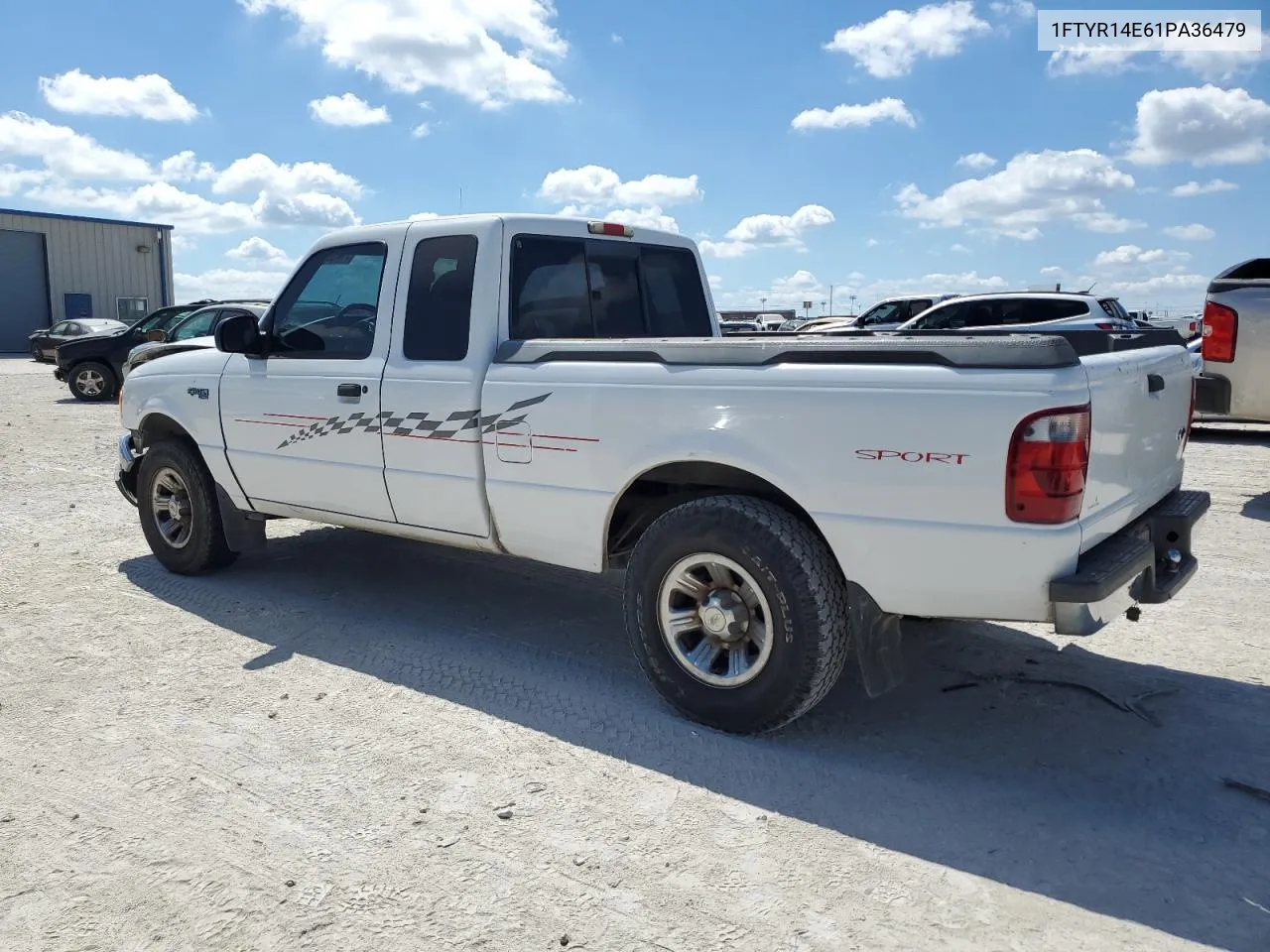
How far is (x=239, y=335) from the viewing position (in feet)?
17.5

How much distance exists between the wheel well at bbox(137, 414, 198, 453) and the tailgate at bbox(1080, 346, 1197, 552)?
493 cm

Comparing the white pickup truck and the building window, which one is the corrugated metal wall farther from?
the white pickup truck

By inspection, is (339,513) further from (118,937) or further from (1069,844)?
(1069,844)

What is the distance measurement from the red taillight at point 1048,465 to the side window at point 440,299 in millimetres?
2498

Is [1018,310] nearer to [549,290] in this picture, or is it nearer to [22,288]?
[549,290]

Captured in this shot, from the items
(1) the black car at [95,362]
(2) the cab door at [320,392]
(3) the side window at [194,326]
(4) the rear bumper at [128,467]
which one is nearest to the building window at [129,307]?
(1) the black car at [95,362]

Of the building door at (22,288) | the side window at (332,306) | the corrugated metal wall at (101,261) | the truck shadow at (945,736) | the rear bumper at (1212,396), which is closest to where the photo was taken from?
the truck shadow at (945,736)

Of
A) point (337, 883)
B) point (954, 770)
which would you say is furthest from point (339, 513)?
point (954, 770)

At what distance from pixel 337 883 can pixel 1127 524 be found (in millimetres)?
3047

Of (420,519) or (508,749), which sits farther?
(420,519)

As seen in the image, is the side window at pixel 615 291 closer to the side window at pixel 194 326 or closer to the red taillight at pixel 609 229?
the red taillight at pixel 609 229

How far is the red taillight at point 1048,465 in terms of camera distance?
3.07m

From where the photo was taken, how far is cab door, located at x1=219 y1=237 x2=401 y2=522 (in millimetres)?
4957

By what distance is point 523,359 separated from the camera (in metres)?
4.32
